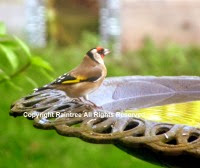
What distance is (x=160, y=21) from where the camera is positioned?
6.73m

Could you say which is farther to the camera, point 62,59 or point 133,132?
point 62,59

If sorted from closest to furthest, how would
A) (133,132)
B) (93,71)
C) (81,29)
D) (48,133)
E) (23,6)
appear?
(133,132) < (93,71) < (48,133) < (81,29) < (23,6)

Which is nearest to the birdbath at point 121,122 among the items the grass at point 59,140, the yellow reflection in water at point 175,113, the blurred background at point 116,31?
the yellow reflection in water at point 175,113

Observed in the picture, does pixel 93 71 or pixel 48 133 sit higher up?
pixel 93 71

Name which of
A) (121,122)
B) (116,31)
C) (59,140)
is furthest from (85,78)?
(116,31)

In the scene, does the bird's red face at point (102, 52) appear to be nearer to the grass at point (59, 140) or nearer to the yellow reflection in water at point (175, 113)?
the yellow reflection in water at point (175, 113)

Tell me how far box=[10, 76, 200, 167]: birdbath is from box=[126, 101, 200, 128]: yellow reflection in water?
0.02 meters

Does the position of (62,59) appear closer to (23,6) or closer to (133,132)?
(23,6)

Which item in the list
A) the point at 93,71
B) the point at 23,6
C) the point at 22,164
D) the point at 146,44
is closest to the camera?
the point at 93,71

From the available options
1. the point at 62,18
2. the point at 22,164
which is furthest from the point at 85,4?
the point at 22,164

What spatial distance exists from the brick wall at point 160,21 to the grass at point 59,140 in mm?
1353

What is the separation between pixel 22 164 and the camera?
3010mm

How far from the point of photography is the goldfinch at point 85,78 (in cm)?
169

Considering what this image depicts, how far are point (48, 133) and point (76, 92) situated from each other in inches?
75.7
